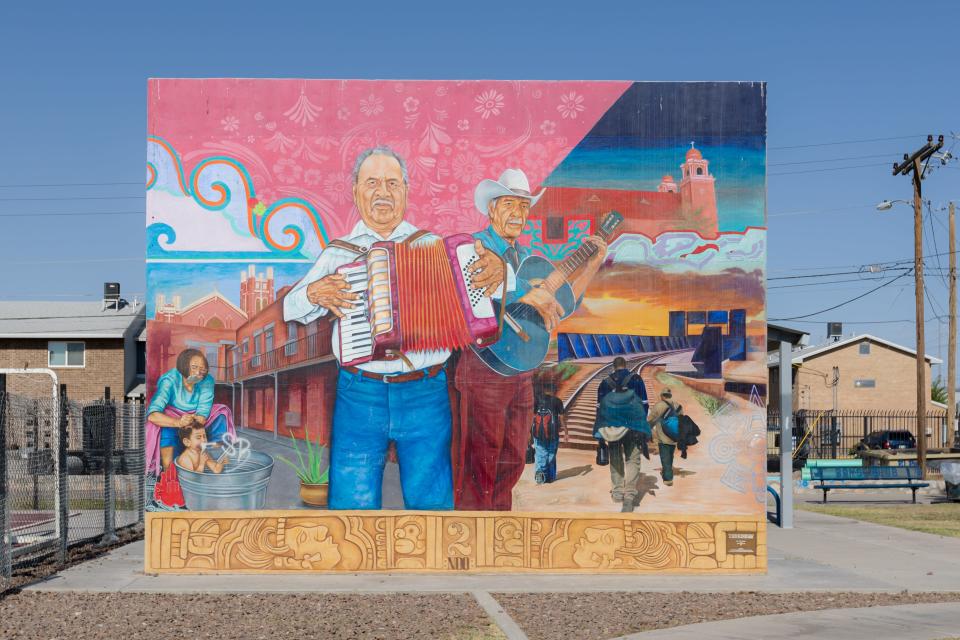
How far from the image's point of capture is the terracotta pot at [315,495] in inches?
535

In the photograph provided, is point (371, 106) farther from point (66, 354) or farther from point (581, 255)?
point (66, 354)

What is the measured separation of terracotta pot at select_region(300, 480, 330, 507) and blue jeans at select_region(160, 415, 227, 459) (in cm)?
120

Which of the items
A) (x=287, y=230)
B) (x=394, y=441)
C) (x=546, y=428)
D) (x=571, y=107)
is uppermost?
(x=571, y=107)

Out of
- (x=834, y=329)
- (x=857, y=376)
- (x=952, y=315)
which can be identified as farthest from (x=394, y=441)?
(x=834, y=329)

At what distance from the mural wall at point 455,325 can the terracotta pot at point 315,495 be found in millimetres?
26

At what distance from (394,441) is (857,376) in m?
46.1

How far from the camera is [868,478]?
89.4 ft

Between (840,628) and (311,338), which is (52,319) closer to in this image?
(311,338)

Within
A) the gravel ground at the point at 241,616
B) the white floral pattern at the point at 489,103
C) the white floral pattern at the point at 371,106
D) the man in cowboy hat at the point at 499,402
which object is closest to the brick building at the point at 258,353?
the man in cowboy hat at the point at 499,402

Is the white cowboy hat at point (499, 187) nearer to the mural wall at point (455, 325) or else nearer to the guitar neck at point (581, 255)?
the mural wall at point (455, 325)

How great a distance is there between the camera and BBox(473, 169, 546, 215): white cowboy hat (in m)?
13.8

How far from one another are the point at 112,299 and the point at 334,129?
Answer: 3522cm

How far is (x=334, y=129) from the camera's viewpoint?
13781mm

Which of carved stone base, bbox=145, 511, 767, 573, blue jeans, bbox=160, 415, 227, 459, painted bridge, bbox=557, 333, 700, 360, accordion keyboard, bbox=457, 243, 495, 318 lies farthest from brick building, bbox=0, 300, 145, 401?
painted bridge, bbox=557, 333, 700, 360
